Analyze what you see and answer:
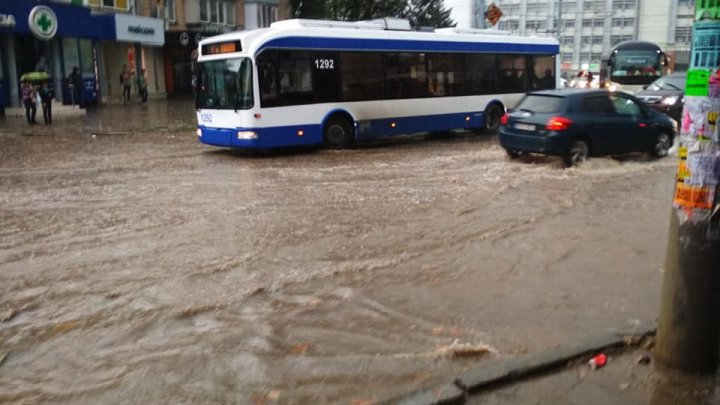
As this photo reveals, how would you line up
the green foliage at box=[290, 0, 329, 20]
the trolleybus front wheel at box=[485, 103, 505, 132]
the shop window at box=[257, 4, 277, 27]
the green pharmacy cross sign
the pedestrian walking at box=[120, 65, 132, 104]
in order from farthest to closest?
the green foliage at box=[290, 0, 329, 20], the shop window at box=[257, 4, 277, 27], the pedestrian walking at box=[120, 65, 132, 104], the green pharmacy cross sign, the trolleybus front wheel at box=[485, 103, 505, 132]

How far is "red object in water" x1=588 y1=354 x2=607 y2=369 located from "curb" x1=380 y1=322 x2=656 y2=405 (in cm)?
8

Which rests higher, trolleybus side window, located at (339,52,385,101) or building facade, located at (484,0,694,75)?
building facade, located at (484,0,694,75)

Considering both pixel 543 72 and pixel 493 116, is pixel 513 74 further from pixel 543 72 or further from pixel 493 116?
pixel 543 72

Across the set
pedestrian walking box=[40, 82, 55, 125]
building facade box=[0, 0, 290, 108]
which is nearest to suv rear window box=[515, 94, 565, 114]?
building facade box=[0, 0, 290, 108]

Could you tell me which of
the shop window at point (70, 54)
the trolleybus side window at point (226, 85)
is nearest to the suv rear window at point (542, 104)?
the trolleybus side window at point (226, 85)

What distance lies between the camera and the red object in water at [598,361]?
4.63 metres

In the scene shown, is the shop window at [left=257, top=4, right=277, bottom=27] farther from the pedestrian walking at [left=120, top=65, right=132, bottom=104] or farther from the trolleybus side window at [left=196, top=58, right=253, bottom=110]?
the trolleybus side window at [left=196, top=58, right=253, bottom=110]

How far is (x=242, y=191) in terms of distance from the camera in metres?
11.4

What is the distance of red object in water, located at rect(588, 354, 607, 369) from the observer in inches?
182

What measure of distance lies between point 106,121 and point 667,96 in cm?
1920

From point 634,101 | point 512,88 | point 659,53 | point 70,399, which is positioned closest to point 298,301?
point 70,399

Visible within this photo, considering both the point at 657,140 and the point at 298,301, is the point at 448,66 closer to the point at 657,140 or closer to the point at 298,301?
the point at 657,140

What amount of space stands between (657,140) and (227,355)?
1247 cm

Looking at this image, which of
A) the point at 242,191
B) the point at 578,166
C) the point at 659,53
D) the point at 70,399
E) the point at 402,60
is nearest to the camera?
the point at 70,399
